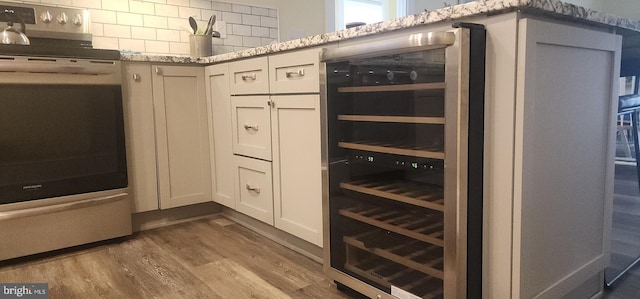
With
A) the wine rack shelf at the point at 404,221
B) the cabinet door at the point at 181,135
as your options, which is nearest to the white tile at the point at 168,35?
the cabinet door at the point at 181,135

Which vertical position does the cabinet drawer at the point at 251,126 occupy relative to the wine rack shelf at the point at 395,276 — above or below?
above

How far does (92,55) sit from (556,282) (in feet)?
7.30

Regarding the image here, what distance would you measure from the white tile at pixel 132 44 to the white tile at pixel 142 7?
19 centimetres

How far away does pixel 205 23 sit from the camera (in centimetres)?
301

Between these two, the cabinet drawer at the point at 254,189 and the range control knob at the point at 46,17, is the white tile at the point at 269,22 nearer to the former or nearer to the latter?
the cabinet drawer at the point at 254,189

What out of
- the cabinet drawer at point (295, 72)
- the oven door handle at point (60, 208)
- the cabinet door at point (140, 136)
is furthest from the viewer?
the cabinet door at point (140, 136)

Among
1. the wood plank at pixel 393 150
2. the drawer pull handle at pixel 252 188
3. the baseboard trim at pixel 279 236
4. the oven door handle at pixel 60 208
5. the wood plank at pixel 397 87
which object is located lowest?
the baseboard trim at pixel 279 236

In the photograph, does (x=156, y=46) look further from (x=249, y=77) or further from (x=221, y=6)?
(x=249, y=77)

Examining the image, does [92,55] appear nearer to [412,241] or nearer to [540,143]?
[412,241]

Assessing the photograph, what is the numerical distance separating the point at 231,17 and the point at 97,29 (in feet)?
2.93

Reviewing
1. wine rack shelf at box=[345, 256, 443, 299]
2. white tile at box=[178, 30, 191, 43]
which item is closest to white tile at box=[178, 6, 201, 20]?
white tile at box=[178, 30, 191, 43]

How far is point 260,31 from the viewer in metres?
3.23

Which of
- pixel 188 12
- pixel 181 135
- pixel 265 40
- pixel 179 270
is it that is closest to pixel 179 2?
pixel 188 12

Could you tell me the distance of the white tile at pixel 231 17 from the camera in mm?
3071
